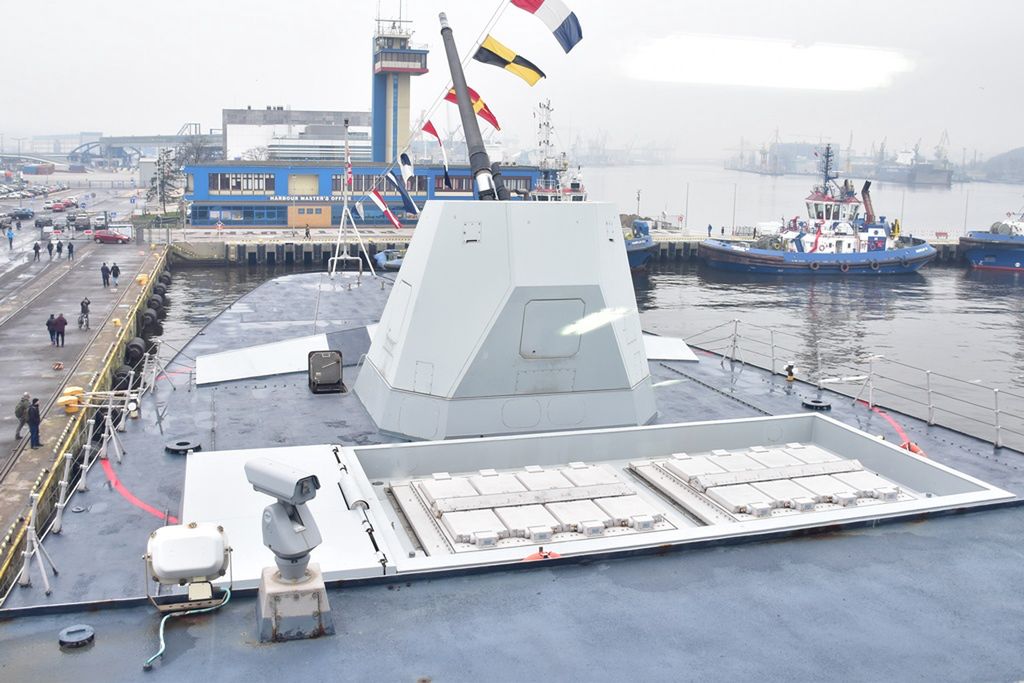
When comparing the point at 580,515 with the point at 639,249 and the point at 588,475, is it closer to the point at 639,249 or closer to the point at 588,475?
the point at 588,475

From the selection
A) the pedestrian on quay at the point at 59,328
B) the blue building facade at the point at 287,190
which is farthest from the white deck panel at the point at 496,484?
the blue building facade at the point at 287,190

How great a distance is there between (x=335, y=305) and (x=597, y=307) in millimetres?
16080

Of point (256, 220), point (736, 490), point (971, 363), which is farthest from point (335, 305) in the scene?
point (256, 220)

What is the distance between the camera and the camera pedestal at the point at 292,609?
18.7ft

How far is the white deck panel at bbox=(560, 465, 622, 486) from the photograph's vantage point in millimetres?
8219

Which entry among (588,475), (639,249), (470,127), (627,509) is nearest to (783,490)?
(627,509)

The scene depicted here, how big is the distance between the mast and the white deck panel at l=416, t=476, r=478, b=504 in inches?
170

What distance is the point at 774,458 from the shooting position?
914 cm

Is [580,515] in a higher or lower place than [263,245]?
lower

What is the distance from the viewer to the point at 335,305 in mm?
25406

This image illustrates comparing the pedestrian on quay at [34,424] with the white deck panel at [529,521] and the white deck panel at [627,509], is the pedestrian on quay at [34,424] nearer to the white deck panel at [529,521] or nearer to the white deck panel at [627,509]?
the white deck panel at [529,521]

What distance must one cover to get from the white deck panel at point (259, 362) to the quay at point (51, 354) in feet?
6.90

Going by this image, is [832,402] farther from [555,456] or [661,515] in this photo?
[661,515]

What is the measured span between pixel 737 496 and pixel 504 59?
318 inches
